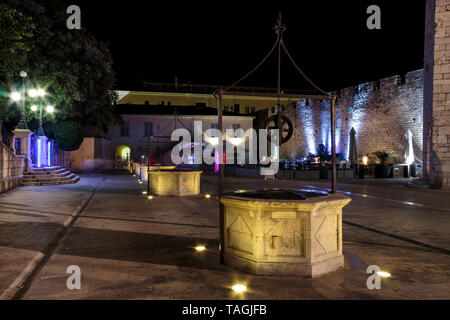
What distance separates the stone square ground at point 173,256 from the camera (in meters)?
3.97

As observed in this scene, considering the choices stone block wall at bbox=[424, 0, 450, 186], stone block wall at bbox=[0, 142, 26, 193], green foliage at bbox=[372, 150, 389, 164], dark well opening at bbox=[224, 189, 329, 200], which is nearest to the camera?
dark well opening at bbox=[224, 189, 329, 200]

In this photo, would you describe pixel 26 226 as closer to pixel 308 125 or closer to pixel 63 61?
pixel 63 61

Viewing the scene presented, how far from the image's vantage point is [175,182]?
13383 millimetres

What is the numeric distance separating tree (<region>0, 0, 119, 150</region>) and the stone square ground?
499 inches

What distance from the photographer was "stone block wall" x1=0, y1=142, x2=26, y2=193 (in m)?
14.5

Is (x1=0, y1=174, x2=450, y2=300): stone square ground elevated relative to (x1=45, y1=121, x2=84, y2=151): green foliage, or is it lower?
lower

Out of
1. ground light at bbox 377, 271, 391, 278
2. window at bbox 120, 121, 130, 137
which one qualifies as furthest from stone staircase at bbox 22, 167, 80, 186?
window at bbox 120, 121, 130, 137

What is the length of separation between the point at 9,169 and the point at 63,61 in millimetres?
8432

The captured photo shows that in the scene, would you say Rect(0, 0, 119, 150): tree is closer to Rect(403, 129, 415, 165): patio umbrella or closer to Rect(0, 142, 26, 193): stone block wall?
Rect(0, 142, 26, 193): stone block wall

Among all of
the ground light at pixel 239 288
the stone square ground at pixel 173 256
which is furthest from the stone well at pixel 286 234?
the ground light at pixel 239 288

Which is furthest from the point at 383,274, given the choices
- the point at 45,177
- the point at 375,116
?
the point at 375,116

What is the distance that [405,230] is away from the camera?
7355mm
